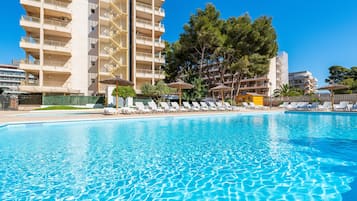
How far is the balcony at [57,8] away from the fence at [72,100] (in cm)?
1105

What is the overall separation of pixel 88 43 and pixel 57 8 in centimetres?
531

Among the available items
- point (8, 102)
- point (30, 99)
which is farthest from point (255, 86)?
point (8, 102)

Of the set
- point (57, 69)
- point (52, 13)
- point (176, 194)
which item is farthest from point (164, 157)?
point (52, 13)

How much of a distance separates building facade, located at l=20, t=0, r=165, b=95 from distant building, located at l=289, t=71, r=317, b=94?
67748 mm

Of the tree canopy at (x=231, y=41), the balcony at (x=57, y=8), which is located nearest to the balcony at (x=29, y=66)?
the balcony at (x=57, y=8)

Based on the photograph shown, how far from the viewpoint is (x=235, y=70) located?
88.3 ft

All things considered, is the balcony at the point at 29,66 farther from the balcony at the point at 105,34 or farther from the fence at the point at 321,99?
the fence at the point at 321,99

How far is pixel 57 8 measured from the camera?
2561 cm

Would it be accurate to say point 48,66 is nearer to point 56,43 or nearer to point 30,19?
point 56,43

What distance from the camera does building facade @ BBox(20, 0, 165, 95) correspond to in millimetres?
24609

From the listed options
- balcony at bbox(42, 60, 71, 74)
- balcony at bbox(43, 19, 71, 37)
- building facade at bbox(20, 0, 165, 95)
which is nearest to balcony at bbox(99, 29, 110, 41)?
building facade at bbox(20, 0, 165, 95)

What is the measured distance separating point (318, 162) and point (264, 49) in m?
26.3

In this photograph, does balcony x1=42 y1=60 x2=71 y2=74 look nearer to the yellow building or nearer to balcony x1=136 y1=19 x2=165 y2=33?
balcony x1=136 y1=19 x2=165 y2=33

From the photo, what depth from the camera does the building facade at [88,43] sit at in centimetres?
2461
